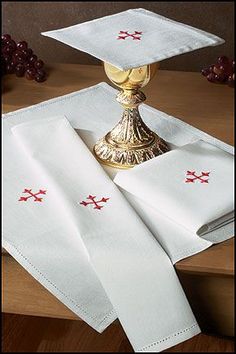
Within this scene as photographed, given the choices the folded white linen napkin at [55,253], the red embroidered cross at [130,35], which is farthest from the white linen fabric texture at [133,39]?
the folded white linen napkin at [55,253]

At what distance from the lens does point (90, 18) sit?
160cm

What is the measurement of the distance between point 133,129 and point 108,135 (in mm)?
45

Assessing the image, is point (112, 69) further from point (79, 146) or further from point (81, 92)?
point (81, 92)

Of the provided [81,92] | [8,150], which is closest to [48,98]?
[81,92]

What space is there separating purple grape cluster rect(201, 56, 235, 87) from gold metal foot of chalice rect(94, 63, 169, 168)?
0.93 ft

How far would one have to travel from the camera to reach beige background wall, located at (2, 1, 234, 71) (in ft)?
5.09

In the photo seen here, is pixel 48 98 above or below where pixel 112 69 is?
below

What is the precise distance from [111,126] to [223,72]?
10.3 inches

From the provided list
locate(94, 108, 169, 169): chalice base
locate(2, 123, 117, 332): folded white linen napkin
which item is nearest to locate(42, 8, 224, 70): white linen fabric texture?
locate(94, 108, 169, 169): chalice base

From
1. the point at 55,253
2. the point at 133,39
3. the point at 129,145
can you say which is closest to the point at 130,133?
the point at 129,145

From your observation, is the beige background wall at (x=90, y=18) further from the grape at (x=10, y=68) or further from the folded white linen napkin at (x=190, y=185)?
the folded white linen napkin at (x=190, y=185)

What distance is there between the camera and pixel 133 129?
47.7 inches

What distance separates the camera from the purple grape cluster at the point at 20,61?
4.93ft

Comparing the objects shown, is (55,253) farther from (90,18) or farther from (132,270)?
(90,18)
